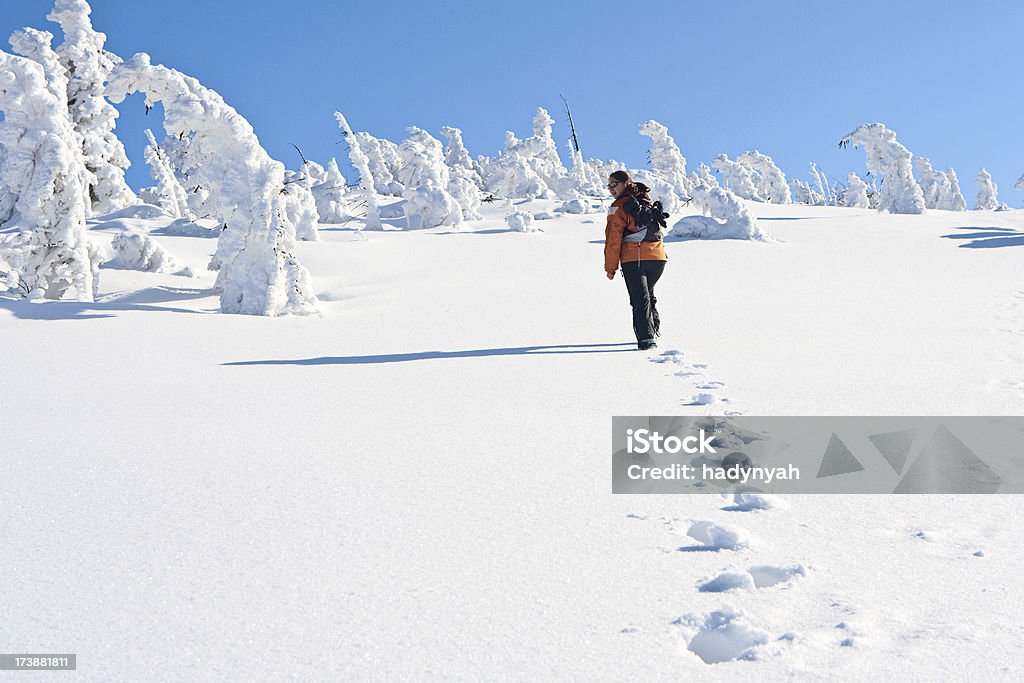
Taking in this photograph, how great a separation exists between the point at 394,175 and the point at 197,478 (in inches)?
1702

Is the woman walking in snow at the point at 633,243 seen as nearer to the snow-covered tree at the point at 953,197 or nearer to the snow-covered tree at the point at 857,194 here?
the snow-covered tree at the point at 857,194

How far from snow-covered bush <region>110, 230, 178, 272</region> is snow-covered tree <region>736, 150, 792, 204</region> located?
40.5 meters

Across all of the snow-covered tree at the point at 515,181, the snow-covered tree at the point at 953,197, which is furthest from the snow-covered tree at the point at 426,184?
the snow-covered tree at the point at 953,197

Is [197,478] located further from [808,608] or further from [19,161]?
[19,161]

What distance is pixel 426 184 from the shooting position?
2177 centimetres

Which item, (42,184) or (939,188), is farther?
(939,188)

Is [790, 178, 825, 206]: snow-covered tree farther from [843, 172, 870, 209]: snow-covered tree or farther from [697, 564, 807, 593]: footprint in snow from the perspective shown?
[697, 564, 807, 593]: footprint in snow

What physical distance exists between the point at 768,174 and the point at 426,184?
3172 centimetres

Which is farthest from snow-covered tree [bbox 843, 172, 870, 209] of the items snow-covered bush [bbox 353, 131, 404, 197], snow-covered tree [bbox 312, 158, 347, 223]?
snow-covered tree [bbox 312, 158, 347, 223]

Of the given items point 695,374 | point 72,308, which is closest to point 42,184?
point 72,308

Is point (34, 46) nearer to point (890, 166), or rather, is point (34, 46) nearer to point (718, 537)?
point (718, 537)

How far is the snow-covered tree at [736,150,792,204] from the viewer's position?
45594 mm

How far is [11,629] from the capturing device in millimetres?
1500

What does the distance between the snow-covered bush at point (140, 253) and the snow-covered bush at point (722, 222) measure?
10119 mm
